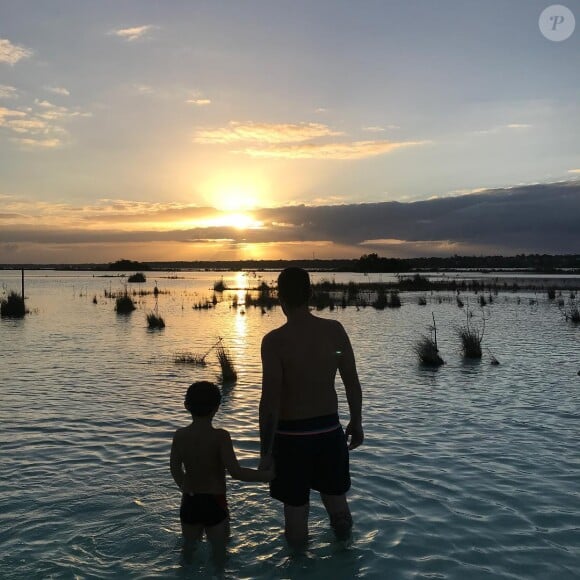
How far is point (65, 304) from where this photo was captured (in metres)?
38.8

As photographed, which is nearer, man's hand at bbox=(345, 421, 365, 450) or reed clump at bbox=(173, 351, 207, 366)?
man's hand at bbox=(345, 421, 365, 450)

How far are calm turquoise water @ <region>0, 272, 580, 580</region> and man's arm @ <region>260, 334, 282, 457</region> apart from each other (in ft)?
4.23

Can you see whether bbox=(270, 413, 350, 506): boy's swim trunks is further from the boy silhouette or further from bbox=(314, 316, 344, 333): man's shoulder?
bbox=(314, 316, 344, 333): man's shoulder

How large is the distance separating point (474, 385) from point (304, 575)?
8853 mm

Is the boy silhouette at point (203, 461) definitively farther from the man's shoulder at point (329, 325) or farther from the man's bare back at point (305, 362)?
the man's shoulder at point (329, 325)

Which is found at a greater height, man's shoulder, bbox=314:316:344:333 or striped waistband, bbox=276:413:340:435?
man's shoulder, bbox=314:316:344:333

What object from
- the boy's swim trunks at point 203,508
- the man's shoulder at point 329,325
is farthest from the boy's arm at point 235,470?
the man's shoulder at point 329,325

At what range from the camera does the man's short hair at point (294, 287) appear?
4.32 m

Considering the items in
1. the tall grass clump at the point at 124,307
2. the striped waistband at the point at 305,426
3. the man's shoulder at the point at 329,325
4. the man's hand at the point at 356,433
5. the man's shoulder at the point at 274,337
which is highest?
the man's shoulder at the point at 329,325

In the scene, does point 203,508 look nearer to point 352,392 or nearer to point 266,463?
point 266,463

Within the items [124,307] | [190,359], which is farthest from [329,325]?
[124,307]

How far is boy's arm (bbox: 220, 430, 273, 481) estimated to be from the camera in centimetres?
428

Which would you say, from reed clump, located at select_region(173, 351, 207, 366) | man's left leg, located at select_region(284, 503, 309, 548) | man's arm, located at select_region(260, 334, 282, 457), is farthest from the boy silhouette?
reed clump, located at select_region(173, 351, 207, 366)

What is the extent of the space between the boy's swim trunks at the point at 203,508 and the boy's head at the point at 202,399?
2.30 ft
